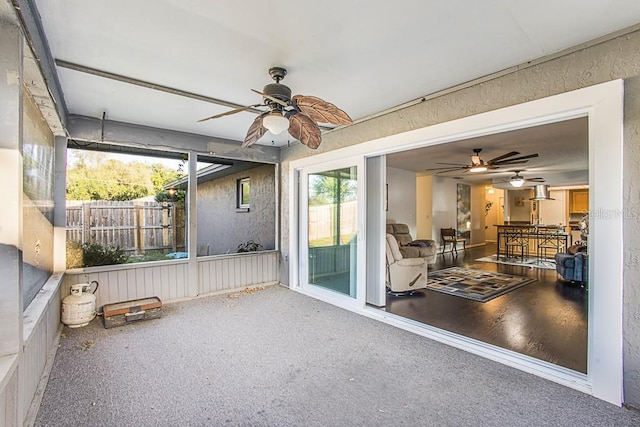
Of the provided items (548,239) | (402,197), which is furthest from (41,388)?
(548,239)

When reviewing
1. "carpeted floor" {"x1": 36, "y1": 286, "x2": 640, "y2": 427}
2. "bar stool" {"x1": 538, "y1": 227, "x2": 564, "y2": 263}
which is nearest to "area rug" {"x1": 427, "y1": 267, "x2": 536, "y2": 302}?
"carpeted floor" {"x1": 36, "y1": 286, "x2": 640, "y2": 427}

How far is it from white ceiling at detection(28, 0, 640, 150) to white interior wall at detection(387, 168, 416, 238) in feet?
15.8

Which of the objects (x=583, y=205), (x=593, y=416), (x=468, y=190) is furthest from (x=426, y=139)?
(x=583, y=205)

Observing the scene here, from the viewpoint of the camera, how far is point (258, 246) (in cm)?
560

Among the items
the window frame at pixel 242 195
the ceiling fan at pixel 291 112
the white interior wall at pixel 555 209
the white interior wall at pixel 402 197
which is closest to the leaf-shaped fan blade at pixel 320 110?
the ceiling fan at pixel 291 112

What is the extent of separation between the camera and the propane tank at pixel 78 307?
3352 millimetres

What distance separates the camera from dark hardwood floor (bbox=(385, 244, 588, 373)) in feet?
9.23

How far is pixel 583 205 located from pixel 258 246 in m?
10.8

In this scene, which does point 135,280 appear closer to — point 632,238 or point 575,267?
point 632,238

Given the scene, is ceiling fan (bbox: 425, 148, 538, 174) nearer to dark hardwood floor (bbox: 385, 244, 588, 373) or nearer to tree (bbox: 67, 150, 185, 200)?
dark hardwood floor (bbox: 385, 244, 588, 373)

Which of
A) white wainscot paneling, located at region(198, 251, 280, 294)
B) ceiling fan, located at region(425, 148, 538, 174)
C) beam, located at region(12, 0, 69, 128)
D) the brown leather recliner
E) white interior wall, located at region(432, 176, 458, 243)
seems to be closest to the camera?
beam, located at region(12, 0, 69, 128)

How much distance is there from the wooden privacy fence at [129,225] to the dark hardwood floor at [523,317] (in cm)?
333

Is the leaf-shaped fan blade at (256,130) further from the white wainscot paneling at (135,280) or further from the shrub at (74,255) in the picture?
the shrub at (74,255)

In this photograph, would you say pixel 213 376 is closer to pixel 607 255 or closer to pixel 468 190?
pixel 607 255
